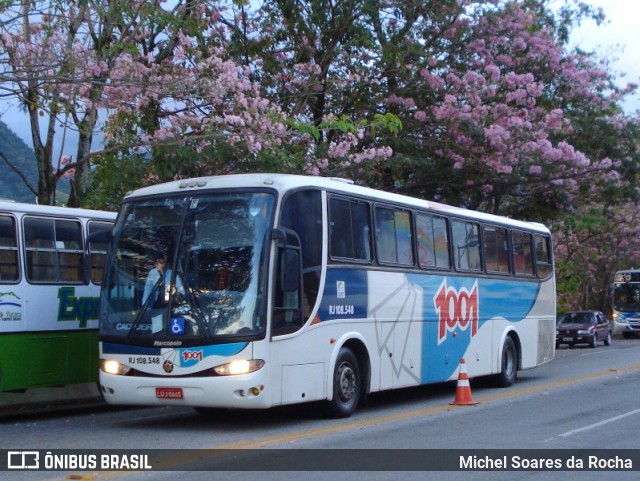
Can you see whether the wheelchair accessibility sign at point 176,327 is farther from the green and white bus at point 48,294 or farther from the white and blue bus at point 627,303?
the white and blue bus at point 627,303

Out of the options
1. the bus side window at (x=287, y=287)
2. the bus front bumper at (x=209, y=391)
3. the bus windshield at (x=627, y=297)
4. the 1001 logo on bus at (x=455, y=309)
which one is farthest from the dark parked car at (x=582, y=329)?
the bus front bumper at (x=209, y=391)

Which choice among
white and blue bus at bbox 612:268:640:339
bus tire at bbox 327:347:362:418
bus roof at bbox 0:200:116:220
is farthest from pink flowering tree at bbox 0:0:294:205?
white and blue bus at bbox 612:268:640:339

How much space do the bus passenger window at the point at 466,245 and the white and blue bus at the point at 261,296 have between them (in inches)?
69.2

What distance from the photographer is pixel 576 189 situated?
28.0 m

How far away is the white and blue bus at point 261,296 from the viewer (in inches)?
466

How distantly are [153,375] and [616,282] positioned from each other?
37645mm

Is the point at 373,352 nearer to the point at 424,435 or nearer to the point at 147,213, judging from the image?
the point at 424,435

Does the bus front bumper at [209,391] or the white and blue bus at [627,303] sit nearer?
the bus front bumper at [209,391]

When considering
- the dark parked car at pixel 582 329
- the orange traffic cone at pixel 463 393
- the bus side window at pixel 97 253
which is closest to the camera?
the orange traffic cone at pixel 463 393

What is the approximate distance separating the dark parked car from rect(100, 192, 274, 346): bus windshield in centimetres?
2777

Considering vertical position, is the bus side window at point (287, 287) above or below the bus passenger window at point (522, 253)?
below

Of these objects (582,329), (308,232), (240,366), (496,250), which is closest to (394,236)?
(308,232)

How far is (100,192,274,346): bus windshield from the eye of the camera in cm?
1187

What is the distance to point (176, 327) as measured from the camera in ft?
39.2
